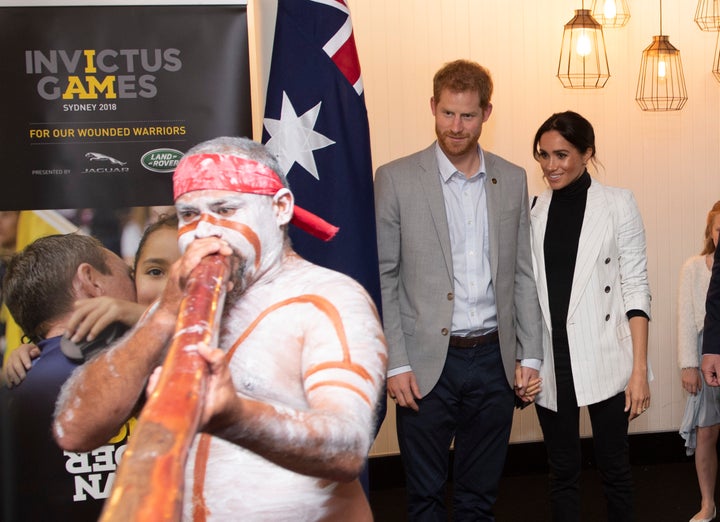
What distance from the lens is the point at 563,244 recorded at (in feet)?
9.81

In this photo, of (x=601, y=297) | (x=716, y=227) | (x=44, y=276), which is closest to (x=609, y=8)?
Answer: (x=716, y=227)

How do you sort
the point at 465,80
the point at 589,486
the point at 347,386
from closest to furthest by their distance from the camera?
the point at 347,386, the point at 465,80, the point at 589,486

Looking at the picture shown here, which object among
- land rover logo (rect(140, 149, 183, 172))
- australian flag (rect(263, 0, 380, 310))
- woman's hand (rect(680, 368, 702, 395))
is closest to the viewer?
australian flag (rect(263, 0, 380, 310))

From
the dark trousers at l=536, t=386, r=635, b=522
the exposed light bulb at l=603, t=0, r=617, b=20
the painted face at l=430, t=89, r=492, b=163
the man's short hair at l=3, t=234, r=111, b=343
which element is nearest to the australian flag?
the painted face at l=430, t=89, r=492, b=163

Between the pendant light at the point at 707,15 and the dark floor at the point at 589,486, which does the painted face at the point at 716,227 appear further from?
the pendant light at the point at 707,15

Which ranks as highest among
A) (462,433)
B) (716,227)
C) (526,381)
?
(716,227)

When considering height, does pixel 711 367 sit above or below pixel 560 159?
below

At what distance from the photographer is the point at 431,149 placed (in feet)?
9.03

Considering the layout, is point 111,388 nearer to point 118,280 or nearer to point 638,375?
point 118,280

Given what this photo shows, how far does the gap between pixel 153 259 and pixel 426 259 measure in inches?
30.0

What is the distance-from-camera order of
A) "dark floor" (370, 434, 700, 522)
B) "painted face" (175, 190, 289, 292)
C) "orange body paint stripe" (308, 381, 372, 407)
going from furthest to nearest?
1. "dark floor" (370, 434, 700, 522)
2. "painted face" (175, 190, 289, 292)
3. "orange body paint stripe" (308, 381, 372, 407)

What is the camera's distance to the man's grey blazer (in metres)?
2.65

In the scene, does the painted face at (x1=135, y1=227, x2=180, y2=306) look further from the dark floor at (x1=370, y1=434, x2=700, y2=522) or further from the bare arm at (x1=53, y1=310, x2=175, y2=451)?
the dark floor at (x1=370, y1=434, x2=700, y2=522)

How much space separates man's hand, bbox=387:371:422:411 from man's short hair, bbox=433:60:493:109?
797 millimetres
